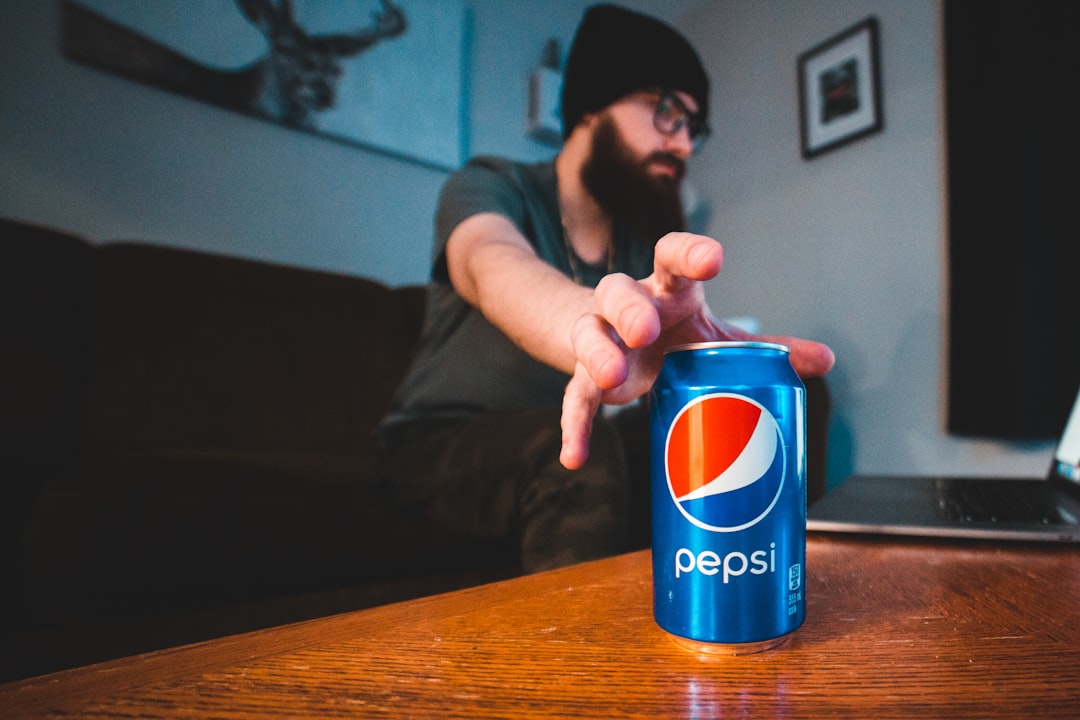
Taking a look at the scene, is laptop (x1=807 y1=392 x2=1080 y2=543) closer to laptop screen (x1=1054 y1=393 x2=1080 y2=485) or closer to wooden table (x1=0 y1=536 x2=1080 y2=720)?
laptop screen (x1=1054 y1=393 x2=1080 y2=485)

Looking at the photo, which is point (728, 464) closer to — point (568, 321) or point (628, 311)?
point (628, 311)

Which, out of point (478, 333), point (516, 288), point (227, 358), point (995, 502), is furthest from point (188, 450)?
point (995, 502)

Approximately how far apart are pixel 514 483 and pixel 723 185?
7.27 ft

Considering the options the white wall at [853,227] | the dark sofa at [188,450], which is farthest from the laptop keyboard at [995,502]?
the white wall at [853,227]

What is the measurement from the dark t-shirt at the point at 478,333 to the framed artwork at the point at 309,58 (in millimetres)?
1160

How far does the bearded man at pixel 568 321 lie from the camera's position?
1.41 ft

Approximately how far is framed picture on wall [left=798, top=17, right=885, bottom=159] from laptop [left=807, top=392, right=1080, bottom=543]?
5.04 feet

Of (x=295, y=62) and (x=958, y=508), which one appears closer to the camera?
(x=958, y=508)

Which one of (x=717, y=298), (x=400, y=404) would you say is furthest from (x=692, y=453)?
(x=717, y=298)

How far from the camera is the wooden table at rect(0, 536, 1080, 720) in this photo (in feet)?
0.85

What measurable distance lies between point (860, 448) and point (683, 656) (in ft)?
6.71

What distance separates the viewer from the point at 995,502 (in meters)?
0.67

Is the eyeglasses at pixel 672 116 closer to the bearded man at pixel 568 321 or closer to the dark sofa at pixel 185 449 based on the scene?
the bearded man at pixel 568 321

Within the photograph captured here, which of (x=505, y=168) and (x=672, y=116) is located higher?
(x=672, y=116)
